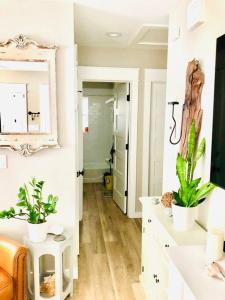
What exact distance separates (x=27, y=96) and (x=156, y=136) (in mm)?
2219

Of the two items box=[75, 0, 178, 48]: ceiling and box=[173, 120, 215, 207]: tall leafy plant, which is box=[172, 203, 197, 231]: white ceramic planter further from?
box=[75, 0, 178, 48]: ceiling

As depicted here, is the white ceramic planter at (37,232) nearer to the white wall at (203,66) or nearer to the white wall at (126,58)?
the white wall at (203,66)

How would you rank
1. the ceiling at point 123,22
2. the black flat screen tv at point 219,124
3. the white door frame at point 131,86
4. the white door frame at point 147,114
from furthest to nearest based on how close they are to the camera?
the white door frame at point 147,114
the white door frame at point 131,86
the ceiling at point 123,22
the black flat screen tv at point 219,124

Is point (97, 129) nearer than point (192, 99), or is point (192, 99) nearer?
point (192, 99)

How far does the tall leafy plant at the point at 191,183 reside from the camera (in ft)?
5.42

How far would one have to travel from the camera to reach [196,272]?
1201 mm

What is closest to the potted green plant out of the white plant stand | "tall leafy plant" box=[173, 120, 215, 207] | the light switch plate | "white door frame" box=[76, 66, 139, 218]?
"tall leafy plant" box=[173, 120, 215, 207]

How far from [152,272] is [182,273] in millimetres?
995

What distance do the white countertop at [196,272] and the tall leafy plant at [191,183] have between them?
33 cm

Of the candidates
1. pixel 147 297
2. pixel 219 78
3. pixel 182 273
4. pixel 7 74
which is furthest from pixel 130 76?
pixel 182 273

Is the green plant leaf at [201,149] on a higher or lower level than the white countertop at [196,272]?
higher

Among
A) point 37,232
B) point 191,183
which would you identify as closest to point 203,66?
point 191,183

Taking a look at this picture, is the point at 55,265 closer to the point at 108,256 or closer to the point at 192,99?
the point at 108,256

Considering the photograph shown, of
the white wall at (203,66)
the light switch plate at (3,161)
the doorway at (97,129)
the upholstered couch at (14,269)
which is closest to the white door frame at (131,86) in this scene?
the white wall at (203,66)
